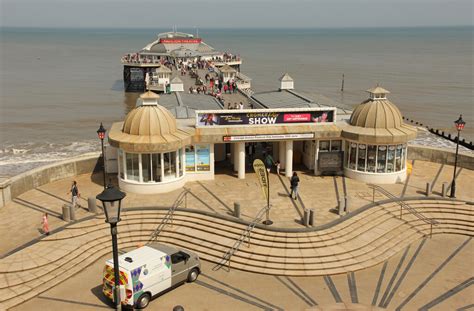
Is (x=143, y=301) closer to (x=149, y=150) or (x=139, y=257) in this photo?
(x=139, y=257)

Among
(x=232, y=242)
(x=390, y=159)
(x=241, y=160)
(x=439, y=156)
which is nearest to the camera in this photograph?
(x=232, y=242)

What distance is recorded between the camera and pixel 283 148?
92.2 feet

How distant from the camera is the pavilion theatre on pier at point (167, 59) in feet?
260

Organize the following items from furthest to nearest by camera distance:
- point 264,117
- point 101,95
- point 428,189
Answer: point 101,95
point 264,117
point 428,189

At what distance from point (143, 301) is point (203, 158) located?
431 inches

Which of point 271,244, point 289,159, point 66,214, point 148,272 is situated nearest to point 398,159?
point 289,159

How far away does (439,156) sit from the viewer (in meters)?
29.8

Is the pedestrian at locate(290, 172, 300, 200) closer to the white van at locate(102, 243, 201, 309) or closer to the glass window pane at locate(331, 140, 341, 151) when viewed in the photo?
the glass window pane at locate(331, 140, 341, 151)

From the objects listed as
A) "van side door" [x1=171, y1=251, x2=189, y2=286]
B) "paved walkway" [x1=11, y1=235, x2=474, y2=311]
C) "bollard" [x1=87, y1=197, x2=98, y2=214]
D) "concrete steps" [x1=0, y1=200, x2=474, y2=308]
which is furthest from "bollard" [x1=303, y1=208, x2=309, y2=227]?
"bollard" [x1=87, y1=197, x2=98, y2=214]

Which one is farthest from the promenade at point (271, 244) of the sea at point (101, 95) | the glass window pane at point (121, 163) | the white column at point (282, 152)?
the sea at point (101, 95)

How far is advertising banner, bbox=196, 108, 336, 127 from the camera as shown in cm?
2631

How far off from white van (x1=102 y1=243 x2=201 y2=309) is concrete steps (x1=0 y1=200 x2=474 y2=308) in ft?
6.66

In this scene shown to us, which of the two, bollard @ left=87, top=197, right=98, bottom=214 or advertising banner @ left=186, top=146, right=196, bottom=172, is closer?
bollard @ left=87, top=197, right=98, bottom=214


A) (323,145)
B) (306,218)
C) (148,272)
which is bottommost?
(148,272)
